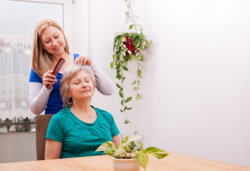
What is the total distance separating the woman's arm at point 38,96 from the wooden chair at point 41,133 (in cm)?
16

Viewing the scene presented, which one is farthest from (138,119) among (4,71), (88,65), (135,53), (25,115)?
(88,65)

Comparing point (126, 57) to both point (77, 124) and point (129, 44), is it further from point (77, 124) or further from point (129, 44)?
point (77, 124)

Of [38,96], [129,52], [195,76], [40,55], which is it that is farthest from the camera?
[129,52]

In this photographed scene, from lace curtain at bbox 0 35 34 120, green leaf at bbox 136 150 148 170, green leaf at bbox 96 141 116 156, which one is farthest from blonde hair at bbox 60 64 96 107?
lace curtain at bbox 0 35 34 120

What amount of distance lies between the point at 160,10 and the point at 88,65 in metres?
1.39

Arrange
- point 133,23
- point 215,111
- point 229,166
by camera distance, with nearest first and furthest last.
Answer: point 229,166 < point 215,111 < point 133,23

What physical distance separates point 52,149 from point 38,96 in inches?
16.6

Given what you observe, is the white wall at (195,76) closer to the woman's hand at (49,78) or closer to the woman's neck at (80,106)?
the woman's neck at (80,106)

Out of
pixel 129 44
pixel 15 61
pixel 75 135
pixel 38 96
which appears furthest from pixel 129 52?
pixel 75 135

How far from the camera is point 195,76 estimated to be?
2.64 meters

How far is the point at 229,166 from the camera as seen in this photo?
1.27 metres

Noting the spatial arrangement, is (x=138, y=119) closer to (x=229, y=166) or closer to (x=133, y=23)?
(x=133, y=23)

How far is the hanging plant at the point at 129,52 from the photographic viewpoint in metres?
3.16

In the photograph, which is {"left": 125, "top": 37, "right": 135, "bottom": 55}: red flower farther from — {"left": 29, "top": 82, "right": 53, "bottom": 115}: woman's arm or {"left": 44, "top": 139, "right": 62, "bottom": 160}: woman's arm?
{"left": 44, "top": 139, "right": 62, "bottom": 160}: woman's arm
